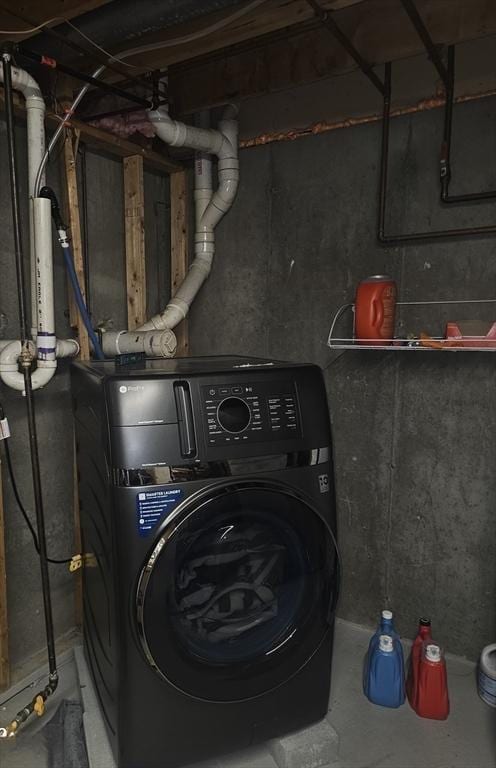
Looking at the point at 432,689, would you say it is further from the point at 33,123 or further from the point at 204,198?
the point at 33,123

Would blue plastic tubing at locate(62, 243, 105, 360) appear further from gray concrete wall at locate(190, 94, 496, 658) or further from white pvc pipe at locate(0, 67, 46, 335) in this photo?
gray concrete wall at locate(190, 94, 496, 658)

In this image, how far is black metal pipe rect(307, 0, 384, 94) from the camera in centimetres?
156

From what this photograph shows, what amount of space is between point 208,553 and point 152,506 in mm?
222

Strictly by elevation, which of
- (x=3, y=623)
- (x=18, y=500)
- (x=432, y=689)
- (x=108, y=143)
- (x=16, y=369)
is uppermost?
(x=108, y=143)

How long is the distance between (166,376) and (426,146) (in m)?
1.43

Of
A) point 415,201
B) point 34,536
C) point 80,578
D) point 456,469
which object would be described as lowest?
point 80,578

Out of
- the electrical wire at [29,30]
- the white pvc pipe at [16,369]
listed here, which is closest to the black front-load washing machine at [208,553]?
the white pvc pipe at [16,369]

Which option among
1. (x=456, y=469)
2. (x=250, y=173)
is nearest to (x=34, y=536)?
(x=456, y=469)

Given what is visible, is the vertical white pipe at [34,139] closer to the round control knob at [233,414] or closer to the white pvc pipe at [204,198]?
the white pvc pipe at [204,198]

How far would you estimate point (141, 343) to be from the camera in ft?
6.86

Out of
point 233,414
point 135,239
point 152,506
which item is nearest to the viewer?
point 152,506

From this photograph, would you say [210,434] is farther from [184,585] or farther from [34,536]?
[34,536]

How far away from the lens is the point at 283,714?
62.8 inches

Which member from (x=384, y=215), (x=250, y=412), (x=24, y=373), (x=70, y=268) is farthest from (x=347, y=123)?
(x=24, y=373)
